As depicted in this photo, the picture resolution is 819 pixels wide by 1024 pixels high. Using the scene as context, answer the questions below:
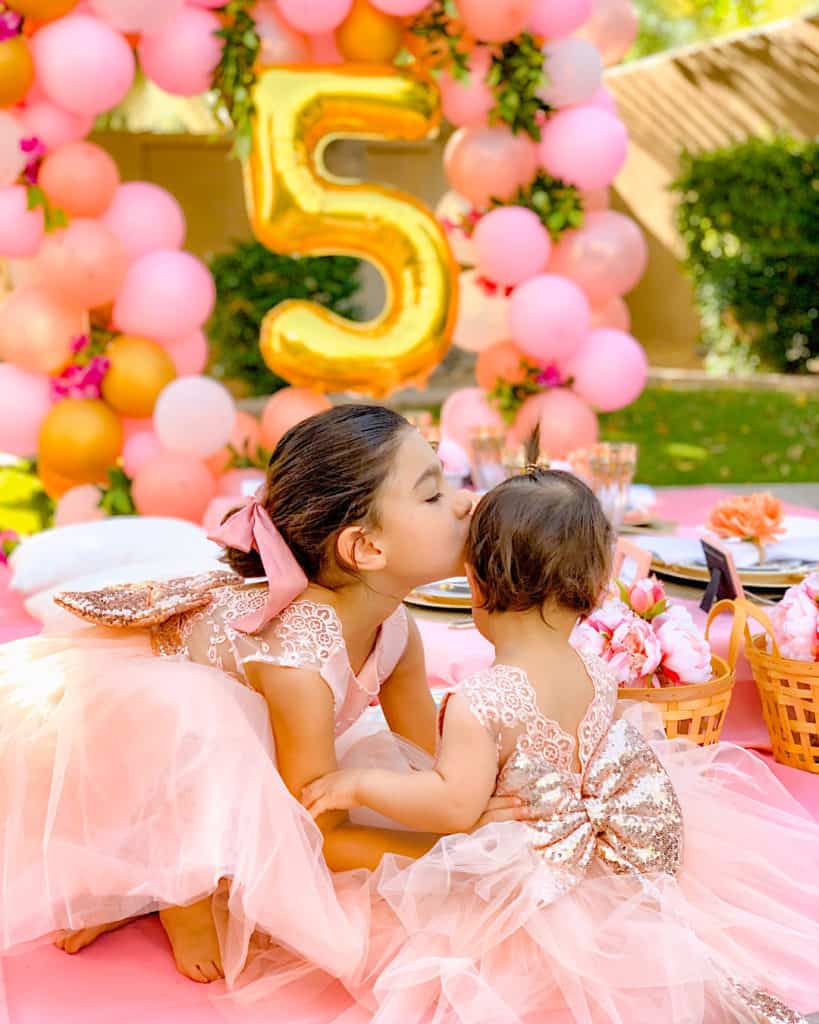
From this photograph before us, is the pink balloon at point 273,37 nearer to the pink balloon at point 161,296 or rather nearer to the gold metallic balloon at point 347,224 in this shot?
the gold metallic balloon at point 347,224

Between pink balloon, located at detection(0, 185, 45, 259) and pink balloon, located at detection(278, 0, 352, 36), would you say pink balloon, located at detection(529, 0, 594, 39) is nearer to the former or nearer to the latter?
pink balloon, located at detection(278, 0, 352, 36)

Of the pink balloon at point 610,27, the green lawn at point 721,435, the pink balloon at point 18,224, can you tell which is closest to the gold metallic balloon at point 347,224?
the pink balloon at point 18,224

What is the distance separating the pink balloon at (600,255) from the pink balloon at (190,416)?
1.39m

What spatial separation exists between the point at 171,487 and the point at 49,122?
1.25 m

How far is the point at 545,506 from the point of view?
1.84 metres

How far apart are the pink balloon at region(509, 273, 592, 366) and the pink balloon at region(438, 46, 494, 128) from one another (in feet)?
2.05

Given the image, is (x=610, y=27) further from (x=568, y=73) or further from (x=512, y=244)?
(x=512, y=244)

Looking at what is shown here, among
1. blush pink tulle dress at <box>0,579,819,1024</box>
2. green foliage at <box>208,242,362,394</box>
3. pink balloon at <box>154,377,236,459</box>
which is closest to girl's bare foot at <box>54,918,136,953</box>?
blush pink tulle dress at <box>0,579,819,1024</box>

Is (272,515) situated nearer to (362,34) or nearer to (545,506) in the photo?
(545,506)

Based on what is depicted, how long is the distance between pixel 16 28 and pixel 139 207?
0.67 m

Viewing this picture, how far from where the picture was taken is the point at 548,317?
4637mm

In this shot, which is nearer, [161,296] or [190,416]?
[190,416]

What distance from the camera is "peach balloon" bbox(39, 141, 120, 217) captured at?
14.1 feet

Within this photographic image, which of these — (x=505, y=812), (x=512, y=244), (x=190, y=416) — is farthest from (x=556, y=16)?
(x=505, y=812)
